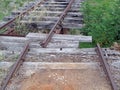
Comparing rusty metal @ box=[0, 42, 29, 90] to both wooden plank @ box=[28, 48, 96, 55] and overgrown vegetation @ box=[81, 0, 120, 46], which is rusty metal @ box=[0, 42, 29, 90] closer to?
wooden plank @ box=[28, 48, 96, 55]

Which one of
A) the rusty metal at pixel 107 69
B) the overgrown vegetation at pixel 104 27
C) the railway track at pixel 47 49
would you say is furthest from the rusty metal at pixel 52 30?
the rusty metal at pixel 107 69

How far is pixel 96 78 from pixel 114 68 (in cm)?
55

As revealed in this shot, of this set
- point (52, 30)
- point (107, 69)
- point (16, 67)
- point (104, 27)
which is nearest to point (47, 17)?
point (52, 30)

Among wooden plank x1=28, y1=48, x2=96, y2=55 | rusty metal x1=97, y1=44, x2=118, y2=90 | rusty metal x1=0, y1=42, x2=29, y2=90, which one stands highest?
rusty metal x1=0, y1=42, x2=29, y2=90

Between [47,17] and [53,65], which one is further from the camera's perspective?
[47,17]

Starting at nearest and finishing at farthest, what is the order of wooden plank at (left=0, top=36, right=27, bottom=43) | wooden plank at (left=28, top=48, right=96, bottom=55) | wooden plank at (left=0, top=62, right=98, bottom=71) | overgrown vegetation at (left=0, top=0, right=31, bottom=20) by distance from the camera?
wooden plank at (left=0, top=62, right=98, bottom=71)
wooden plank at (left=28, top=48, right=96, bottom=55)
wooden plank at (left=0, top=36, right=27, bottom=43)
overgrown vegetation at (left=0, top=0, right=31, bottom=20)

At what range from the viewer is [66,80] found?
18.6 feet

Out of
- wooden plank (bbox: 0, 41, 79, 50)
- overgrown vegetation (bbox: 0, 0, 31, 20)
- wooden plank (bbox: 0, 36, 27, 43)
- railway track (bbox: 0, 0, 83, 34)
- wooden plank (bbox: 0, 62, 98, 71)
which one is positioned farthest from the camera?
overgrown vegetation (bbox: 0, 0, 31, 20)

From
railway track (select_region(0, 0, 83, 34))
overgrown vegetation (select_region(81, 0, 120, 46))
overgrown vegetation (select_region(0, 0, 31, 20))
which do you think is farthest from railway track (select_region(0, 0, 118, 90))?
overgrown vegetation (select_region(0, 0, 31, 20))

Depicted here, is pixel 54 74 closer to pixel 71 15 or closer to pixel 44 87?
pixel 44 87

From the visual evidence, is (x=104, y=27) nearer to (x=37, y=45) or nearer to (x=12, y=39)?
(x=37, y=45)

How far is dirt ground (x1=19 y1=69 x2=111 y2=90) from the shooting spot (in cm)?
543

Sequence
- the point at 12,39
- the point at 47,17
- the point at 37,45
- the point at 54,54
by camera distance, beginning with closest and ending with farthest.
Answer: the point at 54,54 < the point at 37,45 < the point at 12,39 < the point at 47,17

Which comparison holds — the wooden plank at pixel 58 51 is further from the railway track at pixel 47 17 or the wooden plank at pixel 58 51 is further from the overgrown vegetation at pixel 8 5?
the overgrown vegetation at pixel 8 5
